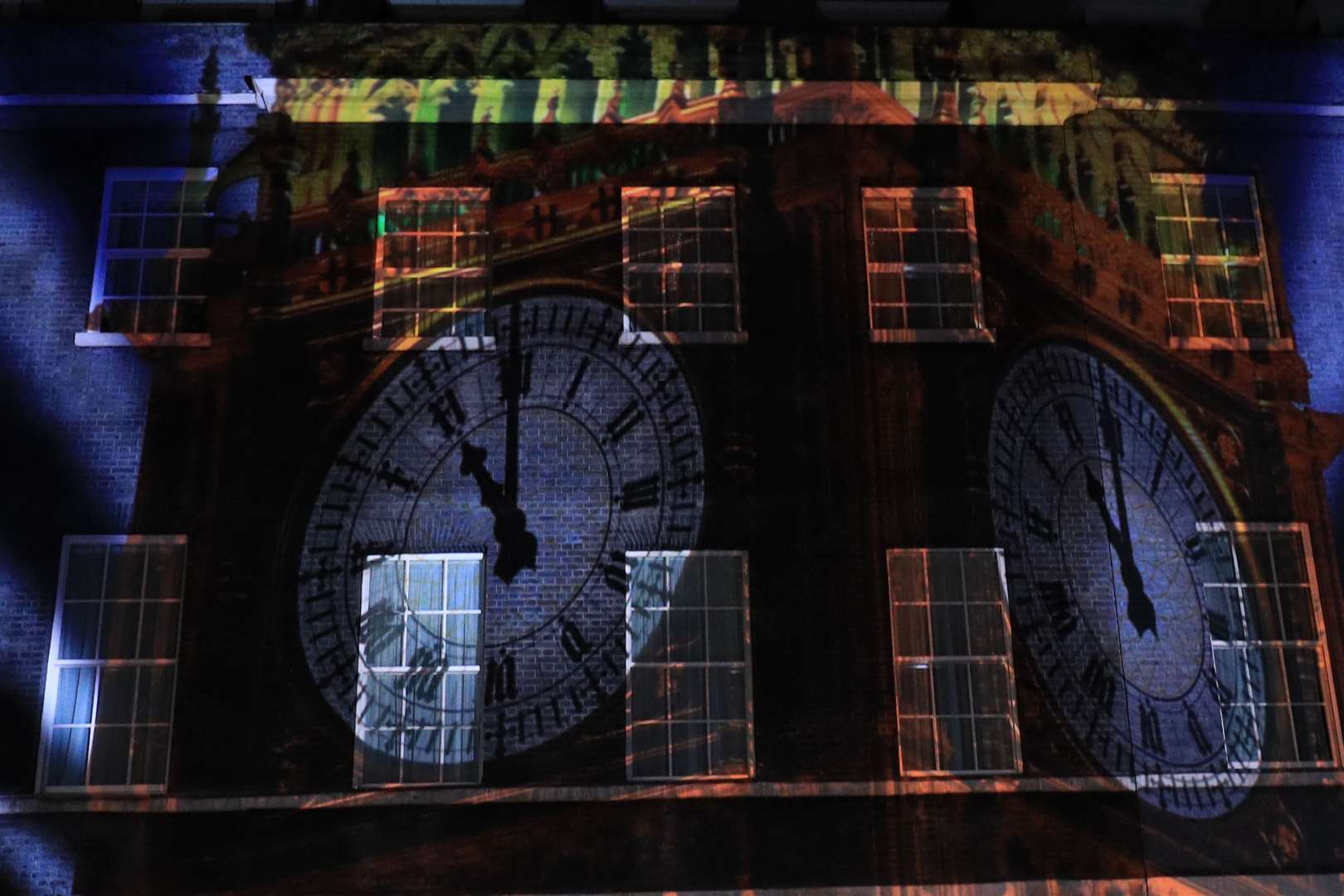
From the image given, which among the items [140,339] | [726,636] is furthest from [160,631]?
[726,636]

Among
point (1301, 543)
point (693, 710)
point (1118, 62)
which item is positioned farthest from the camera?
point (1118, 62)

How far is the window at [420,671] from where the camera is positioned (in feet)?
43.9

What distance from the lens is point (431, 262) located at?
14.9 metres

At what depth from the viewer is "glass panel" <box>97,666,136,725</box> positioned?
13.4 m

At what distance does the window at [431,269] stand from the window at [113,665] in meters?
3.47

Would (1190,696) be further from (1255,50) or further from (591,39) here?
(591,39)

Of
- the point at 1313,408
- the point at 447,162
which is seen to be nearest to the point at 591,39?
the point at 447,162

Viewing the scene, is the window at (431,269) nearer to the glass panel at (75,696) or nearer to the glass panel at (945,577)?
the glass panel at (75,696)

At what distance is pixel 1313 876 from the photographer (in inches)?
543

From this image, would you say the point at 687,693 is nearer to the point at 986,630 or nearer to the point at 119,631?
the point at 986,630

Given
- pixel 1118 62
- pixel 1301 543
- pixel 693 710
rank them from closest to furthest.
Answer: pixel 693 710, pixel 1301 543, pixel 1118 62

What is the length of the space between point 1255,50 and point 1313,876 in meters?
10.1

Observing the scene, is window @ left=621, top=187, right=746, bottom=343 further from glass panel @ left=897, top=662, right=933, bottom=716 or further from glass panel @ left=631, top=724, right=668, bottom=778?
glass panel @ left=631, top=724, right=668, bottom=778

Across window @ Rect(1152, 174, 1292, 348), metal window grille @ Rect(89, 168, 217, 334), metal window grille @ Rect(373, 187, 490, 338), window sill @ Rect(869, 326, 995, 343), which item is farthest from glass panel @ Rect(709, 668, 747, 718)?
metal window grille @ Rect(89, 168, 217, 334)
